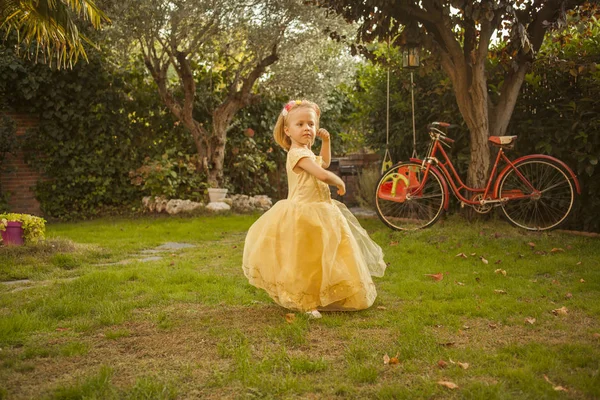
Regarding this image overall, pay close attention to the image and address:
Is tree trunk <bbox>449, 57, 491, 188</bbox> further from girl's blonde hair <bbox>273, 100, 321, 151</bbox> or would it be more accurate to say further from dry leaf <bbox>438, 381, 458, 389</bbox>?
dry leaf <bbox>438, 381, 458, 389</bbox>

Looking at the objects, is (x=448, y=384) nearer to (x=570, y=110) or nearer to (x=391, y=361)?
(x=391, y=361)

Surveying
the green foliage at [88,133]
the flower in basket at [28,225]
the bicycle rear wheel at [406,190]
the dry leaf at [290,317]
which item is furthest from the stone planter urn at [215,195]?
the dry leaf at [290,317]

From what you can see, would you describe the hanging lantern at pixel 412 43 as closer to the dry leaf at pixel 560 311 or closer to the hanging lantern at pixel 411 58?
the hanging lantern at pixel 411 58

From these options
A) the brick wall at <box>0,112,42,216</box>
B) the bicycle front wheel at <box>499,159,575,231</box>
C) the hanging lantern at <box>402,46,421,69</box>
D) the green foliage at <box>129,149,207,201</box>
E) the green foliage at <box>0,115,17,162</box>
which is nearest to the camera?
the bicycle front wheel at <box>499,159,575,231</box>

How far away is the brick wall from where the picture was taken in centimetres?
1007

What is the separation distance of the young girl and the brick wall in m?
8.08

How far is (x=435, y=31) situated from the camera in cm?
646

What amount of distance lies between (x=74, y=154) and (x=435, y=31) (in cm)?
677

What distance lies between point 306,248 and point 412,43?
149 inches

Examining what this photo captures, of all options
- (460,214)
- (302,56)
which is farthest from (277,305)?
(302,56)

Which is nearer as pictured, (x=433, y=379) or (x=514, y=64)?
(x=433, y=379)

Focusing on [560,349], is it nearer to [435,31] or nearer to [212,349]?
[212,349]

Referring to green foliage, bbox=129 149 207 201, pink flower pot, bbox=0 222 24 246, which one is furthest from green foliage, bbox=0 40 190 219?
pink flower pot, bbox=0 222 24 246

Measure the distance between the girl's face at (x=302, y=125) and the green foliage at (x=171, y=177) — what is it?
269 inches
